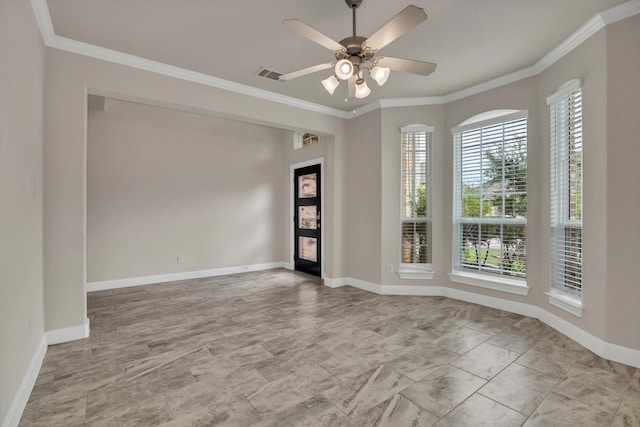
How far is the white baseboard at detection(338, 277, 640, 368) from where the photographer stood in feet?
8.64

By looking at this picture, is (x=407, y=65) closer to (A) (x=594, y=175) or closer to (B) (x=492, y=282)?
(A) (x=594, y=175)

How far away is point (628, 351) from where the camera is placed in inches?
102

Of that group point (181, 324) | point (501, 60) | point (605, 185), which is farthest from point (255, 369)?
point (501, 60)

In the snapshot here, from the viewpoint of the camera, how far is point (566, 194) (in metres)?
3.25

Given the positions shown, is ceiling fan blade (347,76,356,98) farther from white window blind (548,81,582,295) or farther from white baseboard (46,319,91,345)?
white baseboard (46,319,91,345)

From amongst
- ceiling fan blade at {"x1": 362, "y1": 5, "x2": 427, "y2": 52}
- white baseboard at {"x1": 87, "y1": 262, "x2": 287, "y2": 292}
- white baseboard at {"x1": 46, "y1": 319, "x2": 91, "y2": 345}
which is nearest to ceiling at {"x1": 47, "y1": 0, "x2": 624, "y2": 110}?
ceiling fan blade at {"x1": 362, "y1": 5, "x2": 427, "y2": 52}

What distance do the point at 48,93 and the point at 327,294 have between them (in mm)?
3929

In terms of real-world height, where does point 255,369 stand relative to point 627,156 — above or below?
below

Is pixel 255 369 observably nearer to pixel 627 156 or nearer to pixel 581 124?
pixel 627 156

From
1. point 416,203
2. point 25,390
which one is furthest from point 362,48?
point 25,390

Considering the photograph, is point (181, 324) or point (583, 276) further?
point (181, 324)

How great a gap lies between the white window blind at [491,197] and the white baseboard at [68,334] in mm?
4420

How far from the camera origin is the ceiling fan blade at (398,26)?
1837mm

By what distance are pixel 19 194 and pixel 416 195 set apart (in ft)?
14.1
